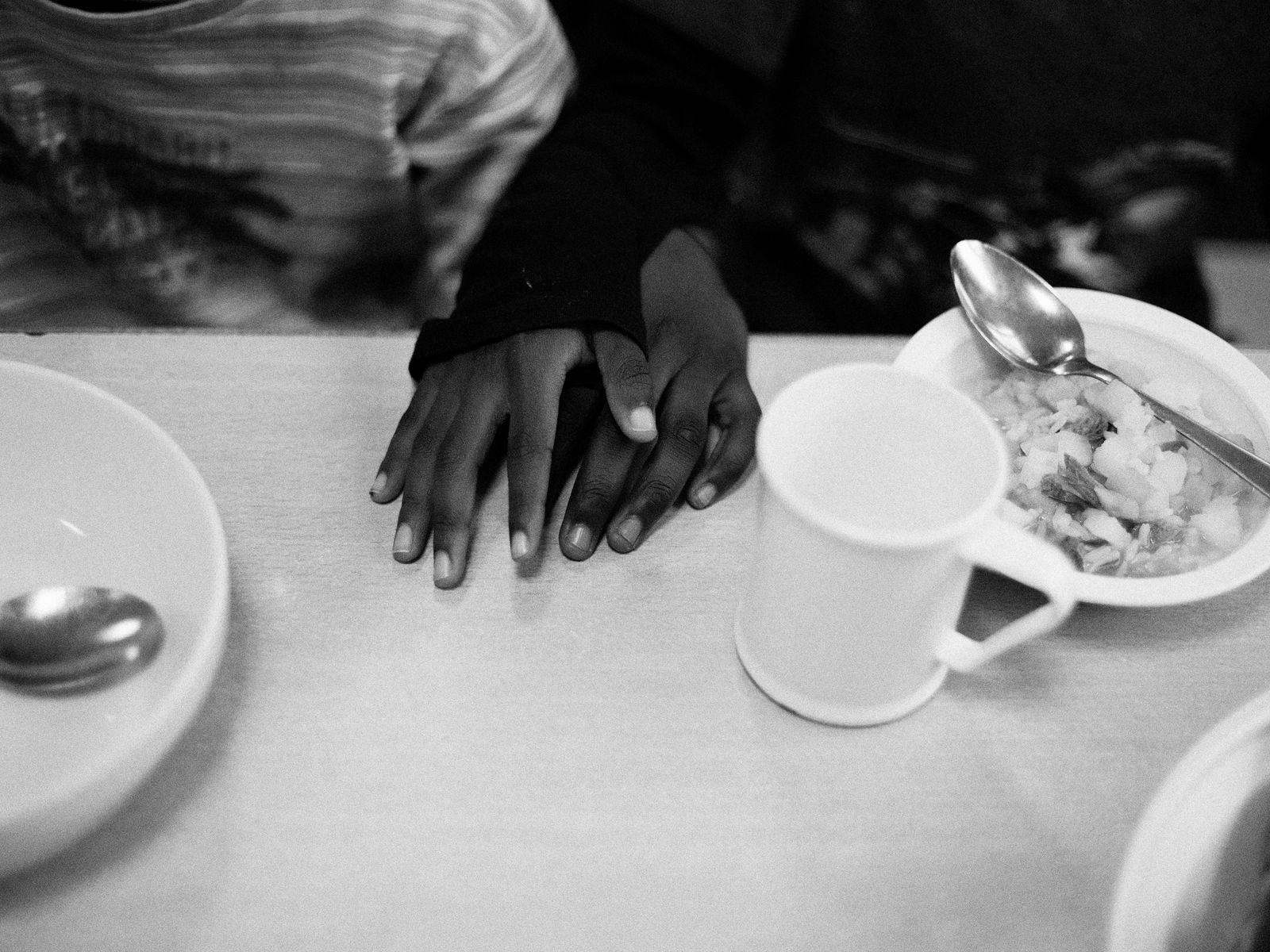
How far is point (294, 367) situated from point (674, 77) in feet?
1.45

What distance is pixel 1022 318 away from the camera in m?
0.56

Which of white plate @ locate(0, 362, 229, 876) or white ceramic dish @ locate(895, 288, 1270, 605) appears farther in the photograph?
white ceramic dish @ locate(895, 288, 1270, 605)

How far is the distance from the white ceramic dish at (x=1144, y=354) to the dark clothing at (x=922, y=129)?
290mm

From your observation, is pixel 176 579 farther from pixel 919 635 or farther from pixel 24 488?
pixel 919 635

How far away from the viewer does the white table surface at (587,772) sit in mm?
409

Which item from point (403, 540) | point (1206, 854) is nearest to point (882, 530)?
point (1206, 854)

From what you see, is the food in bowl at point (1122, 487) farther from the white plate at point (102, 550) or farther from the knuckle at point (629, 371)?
the white plate at point (102, 550)

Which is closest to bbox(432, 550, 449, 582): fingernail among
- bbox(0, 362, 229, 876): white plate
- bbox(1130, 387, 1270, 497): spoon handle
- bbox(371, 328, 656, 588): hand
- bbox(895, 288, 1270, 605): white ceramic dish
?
bbox(371, 328, 656, 588): hand

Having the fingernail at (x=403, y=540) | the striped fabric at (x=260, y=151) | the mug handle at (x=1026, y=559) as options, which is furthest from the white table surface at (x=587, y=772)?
the striped fabric at (x=260, y=151)

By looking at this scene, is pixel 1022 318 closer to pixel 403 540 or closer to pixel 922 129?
pixel 403 540

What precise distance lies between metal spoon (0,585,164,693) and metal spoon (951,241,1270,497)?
46 centimetres

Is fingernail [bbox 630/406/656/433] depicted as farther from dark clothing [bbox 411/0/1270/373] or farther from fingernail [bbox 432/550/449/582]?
dark clothing [bbox 411/0/1270/373]

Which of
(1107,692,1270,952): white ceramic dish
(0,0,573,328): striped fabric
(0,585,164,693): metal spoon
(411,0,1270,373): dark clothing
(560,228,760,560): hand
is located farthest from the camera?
(411,0,1270,373): dark clothing

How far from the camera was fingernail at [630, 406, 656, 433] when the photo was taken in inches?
21.6
